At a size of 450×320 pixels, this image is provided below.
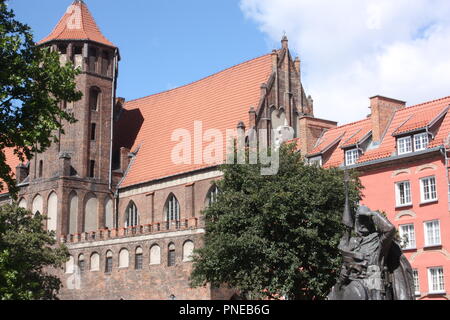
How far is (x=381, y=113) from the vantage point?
1635 inches

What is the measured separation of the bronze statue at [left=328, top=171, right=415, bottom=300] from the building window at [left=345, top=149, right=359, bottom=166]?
2741 cm

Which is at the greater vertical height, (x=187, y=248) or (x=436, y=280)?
(x=187, y=248)

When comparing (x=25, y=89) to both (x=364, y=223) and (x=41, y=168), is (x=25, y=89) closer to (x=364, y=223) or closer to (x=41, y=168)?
(x=364, y=223)

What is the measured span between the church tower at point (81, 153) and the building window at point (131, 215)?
158 cm

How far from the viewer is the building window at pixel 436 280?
34.4m

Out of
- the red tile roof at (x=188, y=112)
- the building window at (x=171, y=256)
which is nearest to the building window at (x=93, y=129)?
the red tile roof at (x=188, y=112)

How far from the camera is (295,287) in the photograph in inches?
1243

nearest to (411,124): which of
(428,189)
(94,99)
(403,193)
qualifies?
(403,193)

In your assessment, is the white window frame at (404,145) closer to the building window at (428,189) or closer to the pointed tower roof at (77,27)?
the building window at (428,189)

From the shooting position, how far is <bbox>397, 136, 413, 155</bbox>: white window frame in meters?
38.1

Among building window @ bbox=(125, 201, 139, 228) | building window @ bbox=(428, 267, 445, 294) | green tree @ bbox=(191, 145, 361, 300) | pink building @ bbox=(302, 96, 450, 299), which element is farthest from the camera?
building window @ bbox=(125, 201, 139, 228)

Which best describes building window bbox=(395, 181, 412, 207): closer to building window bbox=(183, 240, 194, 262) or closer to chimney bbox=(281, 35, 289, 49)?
building window bbox=(183, 240, 194, 262)

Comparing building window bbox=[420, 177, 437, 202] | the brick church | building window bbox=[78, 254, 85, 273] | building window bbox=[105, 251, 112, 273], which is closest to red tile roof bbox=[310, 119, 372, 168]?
the brick church

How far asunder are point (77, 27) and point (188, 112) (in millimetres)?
11803
